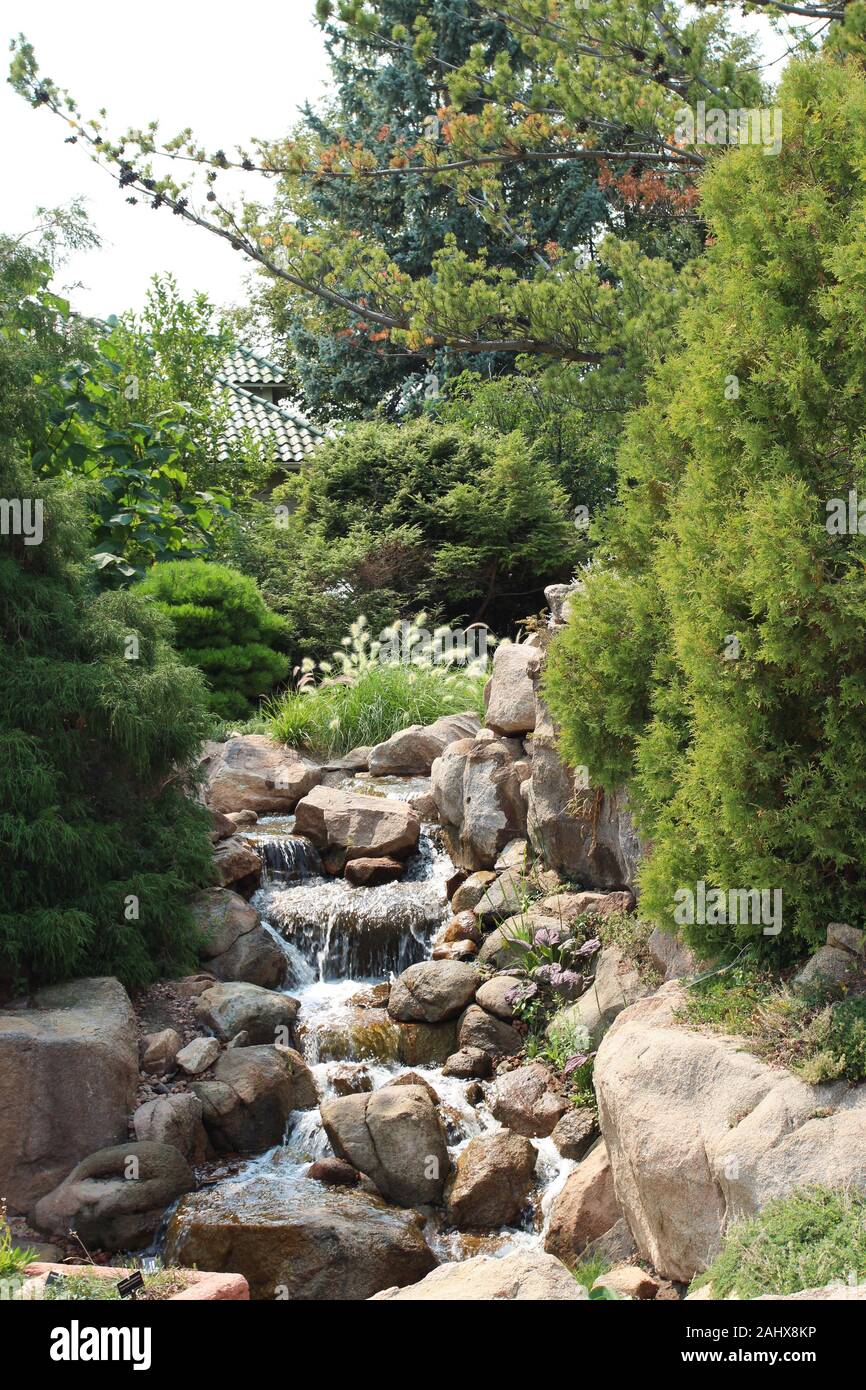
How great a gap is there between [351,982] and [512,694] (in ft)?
8.47

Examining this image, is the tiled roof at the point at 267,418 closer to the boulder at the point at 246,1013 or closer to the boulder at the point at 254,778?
the boulder at the point at 254,778

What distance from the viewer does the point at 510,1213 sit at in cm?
673

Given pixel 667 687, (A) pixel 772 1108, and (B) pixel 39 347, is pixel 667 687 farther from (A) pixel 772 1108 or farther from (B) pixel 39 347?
(B) pixel 39 347

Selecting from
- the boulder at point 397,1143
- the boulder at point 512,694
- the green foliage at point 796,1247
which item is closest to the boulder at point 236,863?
the boulder at point 512,694

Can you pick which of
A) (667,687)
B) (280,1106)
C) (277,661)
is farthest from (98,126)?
(280,1106)

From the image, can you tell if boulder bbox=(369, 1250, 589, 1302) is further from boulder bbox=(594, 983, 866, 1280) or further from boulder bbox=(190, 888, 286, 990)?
boulder bbox=(190, 888, 286, 990)

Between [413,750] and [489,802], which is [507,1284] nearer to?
[489,802]

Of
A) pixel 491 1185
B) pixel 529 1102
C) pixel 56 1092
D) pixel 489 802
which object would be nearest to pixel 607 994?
pixel 529 1102

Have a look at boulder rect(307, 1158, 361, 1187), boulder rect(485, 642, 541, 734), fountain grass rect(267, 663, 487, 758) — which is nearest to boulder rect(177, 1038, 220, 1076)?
boulder rect(307, 1158, 361, 1187)

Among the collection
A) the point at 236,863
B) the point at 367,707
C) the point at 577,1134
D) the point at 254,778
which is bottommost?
the point at 577,1134

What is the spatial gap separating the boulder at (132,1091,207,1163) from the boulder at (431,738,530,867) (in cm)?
328

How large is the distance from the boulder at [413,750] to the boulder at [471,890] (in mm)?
2782

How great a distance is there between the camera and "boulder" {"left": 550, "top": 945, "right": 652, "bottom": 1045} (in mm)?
7230

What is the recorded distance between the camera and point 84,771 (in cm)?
818
